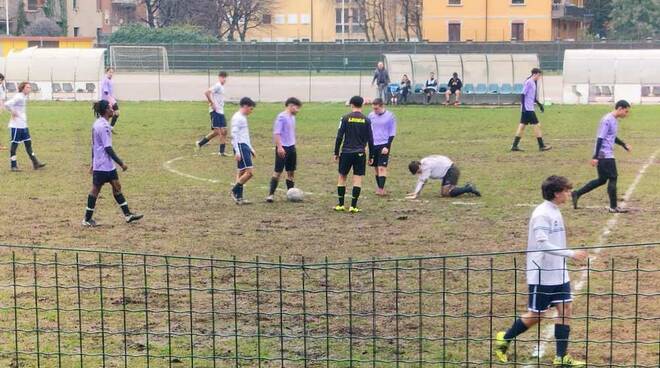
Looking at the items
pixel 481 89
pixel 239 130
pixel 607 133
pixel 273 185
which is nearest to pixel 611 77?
pixel 481 89

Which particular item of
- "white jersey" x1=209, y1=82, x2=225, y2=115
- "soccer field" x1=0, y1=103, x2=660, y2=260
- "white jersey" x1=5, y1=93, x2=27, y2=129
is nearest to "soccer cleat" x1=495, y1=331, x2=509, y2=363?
"soccer field" x1=0, y1=103, x2=660, y2=260

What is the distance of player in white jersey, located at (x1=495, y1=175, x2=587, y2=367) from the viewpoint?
8.77 meters

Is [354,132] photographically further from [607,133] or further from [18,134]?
[18,134]

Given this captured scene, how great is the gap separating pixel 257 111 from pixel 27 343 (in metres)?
34.1

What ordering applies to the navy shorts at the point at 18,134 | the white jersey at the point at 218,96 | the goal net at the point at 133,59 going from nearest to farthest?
1. the navy shorts at the point at 18,134
2. the white jersey at the point at 218,96
3. the goal net at the point at 133,59

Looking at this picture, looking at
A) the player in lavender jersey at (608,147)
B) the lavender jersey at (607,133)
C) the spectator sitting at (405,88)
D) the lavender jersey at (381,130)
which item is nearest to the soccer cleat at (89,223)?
the lavender jersey at (381,130)

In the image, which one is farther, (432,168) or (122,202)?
(432,168)

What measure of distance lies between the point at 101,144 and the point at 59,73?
116 feet

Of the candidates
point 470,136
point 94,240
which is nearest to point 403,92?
point 470,136

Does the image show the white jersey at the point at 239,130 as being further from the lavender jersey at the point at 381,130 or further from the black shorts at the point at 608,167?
the black shorts at the point at 608,167

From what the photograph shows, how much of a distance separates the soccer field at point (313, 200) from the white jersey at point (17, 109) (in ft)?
3.56

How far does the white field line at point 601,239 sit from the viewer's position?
9.38 meters

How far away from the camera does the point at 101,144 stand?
1570 cm

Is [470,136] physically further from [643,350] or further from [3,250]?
[643,350]
